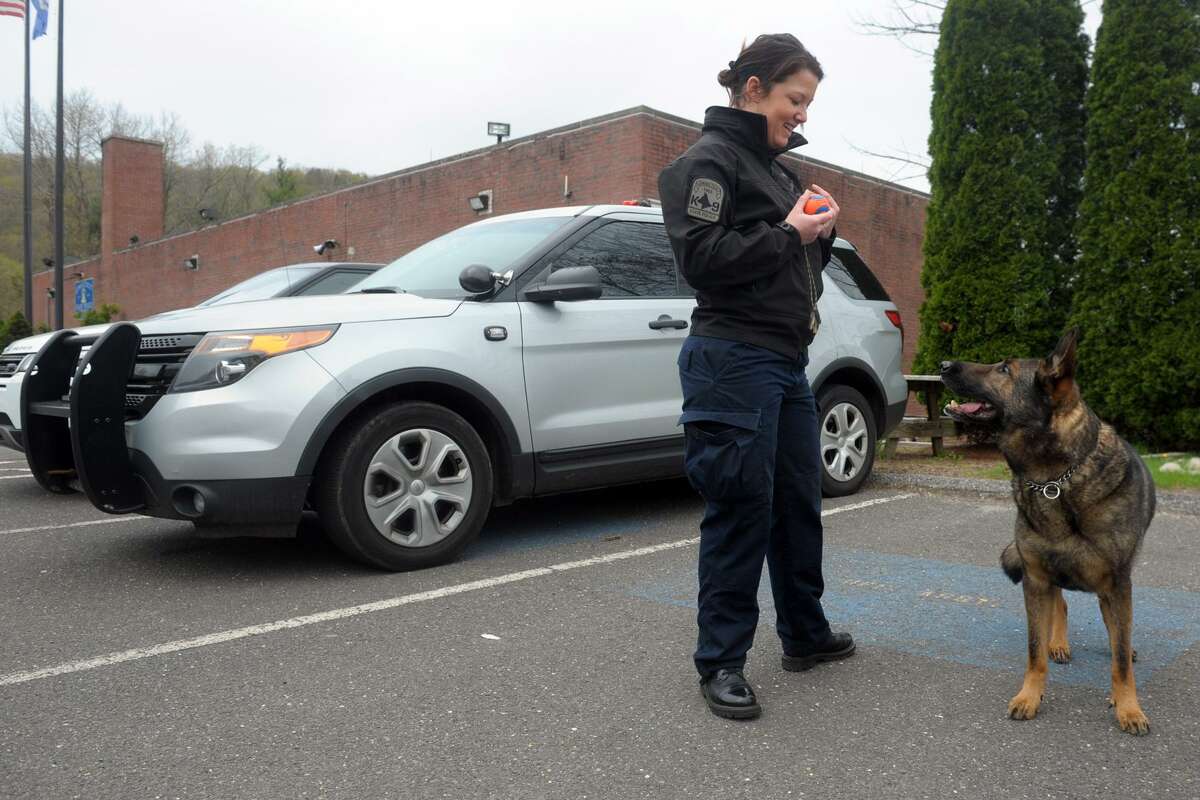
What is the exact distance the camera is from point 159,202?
109 ft

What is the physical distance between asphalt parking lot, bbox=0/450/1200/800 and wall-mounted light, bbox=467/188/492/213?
12.0 meters

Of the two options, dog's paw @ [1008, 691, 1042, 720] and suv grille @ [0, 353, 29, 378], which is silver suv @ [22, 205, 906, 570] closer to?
suv grille @ [0, 353, 29, 378]

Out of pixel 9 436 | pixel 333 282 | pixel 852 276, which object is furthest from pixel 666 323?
pixel 9 436

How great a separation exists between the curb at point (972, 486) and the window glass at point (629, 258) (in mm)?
2535

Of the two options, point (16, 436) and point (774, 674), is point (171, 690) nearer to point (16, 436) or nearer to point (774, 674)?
point (774, 674)

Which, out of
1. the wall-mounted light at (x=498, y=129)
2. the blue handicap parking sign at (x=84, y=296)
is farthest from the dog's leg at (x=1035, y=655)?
the blue handicap parking sign at (x=84, y=296)

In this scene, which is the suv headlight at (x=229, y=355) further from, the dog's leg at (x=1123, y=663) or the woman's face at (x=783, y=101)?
the dog's leg at (x=1123, y=663)

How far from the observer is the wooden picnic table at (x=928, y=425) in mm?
8297

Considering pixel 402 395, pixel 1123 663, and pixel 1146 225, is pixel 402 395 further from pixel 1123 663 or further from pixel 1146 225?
pixel 1146 225

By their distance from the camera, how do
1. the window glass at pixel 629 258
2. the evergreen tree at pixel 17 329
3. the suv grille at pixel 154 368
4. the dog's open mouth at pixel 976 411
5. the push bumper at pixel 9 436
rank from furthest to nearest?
1. the evergreen tree at pixel 17 329
2. the push bumper at pixel 9 436
3. the window glass at pixel 629 258
4. the suv grille at pixel 154 368
5. the dog's open mouth at pixel 976 411

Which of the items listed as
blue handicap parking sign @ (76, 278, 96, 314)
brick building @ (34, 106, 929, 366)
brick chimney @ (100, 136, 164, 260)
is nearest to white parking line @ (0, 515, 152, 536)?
brick building @ (34, 106, 929, 366)

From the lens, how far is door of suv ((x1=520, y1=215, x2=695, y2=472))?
201 inches

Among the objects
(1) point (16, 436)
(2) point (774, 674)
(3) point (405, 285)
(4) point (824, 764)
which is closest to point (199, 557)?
(3) point (405, 285)

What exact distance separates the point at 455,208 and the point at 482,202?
109cm
